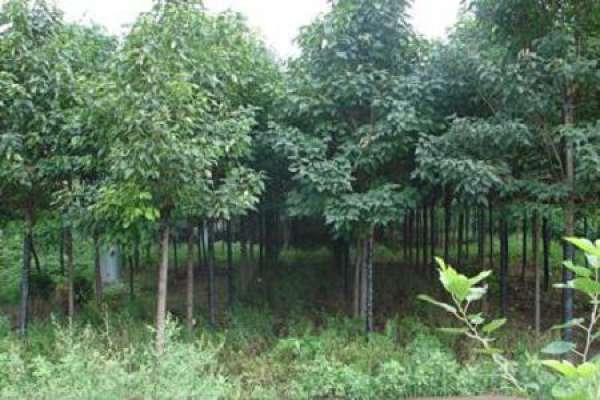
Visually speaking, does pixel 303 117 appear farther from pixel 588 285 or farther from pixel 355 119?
pixel 588 285

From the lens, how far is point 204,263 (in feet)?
32.8

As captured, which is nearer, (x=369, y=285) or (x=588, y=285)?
(x=588, y=285)

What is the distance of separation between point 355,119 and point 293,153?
0.98 meters

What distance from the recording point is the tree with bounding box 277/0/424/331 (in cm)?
561

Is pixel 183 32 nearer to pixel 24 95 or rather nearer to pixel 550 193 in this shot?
pixel 24 95

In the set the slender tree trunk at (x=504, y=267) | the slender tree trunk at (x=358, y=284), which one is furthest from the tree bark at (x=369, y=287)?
the slender tree trunk at (x=504, y=267)

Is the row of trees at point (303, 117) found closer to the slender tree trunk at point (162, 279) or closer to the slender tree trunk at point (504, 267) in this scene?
the slender tree trunk at point (162, 279)

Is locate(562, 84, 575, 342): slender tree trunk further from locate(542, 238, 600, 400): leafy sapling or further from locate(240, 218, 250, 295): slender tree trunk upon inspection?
locate(542, 238, 600, 400): leafy sapling

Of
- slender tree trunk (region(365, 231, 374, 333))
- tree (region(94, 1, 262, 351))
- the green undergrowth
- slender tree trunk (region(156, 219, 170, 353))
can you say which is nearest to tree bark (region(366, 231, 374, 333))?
slender tree trunk (region(365, 231, 374, 333))

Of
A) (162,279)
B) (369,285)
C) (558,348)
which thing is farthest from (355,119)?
(558,348)

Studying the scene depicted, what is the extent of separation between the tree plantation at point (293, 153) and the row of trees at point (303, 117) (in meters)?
0.02

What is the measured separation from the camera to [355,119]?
20.5 feet

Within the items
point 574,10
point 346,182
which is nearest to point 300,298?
point 346,182

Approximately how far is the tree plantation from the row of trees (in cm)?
2
